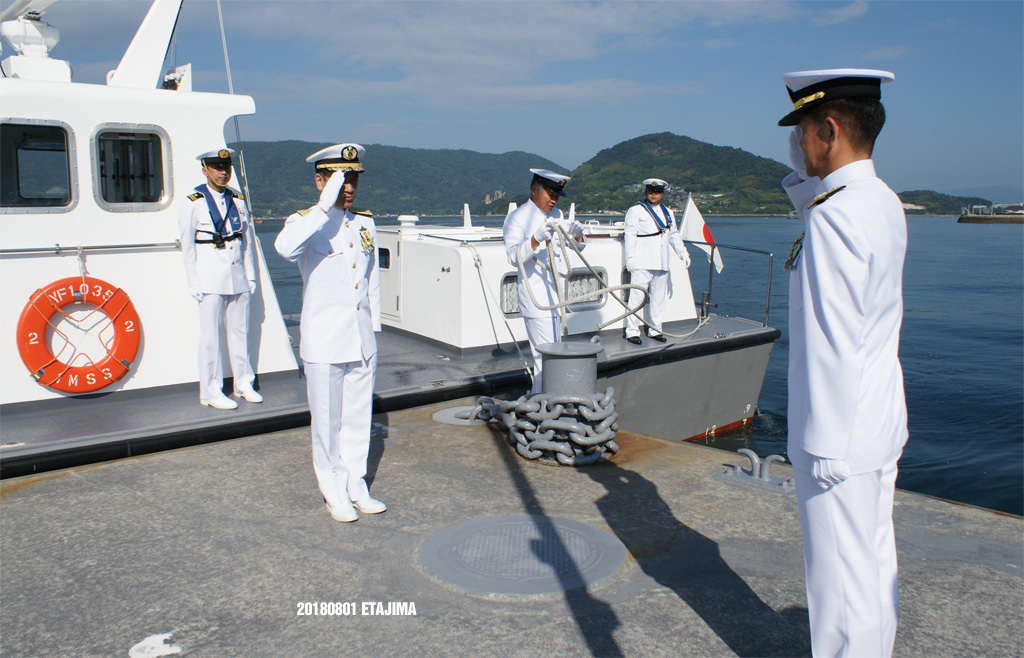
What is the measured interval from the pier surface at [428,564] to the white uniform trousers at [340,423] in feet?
0.63

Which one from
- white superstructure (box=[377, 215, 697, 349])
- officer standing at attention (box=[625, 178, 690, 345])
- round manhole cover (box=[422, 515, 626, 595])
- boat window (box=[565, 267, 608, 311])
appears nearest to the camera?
round manhole cover (box=[422, 515, 626, 595])

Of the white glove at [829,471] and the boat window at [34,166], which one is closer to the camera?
the white glove at [829,471]

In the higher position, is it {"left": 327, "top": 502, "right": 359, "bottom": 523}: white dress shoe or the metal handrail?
the metal handrail

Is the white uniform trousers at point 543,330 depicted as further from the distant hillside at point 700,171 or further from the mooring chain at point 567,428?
the distant hillside at point 700,171

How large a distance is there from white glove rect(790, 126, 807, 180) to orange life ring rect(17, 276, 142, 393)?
4787 mm

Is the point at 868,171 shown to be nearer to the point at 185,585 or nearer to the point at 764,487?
the point at 764,487

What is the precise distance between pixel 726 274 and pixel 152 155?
29.5 metres

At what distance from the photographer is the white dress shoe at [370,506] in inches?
155

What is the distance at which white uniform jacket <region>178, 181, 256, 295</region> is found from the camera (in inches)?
213

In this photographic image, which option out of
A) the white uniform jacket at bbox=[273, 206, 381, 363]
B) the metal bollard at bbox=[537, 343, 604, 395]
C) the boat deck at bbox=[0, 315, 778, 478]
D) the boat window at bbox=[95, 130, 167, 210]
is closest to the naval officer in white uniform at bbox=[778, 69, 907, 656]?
the white uniform jacket at bbox=[273, 206, 381, 363]

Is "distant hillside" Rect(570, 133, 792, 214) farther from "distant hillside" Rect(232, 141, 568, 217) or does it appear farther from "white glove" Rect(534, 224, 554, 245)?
"white glove" Rect(534, 224, 554, 245)

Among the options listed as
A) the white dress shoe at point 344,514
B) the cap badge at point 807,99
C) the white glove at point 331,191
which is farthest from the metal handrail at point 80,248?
the cap badge at point 807,99

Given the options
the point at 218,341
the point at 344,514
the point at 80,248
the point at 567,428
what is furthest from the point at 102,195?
the point at 567,428

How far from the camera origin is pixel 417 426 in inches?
220
